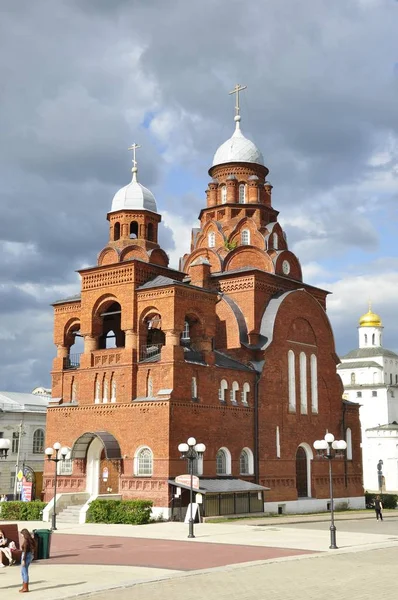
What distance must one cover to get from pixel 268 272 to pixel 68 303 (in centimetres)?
1099

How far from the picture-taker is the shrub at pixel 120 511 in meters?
29.8

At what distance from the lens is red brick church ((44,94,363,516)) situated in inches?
1305

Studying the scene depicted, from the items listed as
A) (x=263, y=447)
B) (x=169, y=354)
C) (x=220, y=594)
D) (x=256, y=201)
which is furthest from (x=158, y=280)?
(x=220, y=594)

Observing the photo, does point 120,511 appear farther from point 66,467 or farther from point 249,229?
point 249,229


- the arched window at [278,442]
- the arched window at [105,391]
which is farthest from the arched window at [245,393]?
the arched window at [105,391]

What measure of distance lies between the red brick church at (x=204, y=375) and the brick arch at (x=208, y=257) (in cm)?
9

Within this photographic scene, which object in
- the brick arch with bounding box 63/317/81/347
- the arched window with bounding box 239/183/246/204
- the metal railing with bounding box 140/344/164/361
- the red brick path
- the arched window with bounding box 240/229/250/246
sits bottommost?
the red brick path

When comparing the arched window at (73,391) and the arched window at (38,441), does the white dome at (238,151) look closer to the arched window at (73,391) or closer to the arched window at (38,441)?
the arched window at (73,391)

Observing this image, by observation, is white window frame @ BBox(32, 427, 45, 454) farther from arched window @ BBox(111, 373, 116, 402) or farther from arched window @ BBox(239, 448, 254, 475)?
arched window @ BBox(239, 448, 254, 475)

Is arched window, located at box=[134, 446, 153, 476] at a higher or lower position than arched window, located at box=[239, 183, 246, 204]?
lower

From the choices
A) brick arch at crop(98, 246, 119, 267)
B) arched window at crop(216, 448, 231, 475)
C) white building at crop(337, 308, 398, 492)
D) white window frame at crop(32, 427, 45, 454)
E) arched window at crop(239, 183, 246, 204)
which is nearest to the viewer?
arched window at crop(216, 448, 231, 475)

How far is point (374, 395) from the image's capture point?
86125 mm

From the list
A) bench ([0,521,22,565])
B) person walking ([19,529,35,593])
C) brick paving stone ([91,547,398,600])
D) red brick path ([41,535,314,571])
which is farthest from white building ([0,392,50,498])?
person walking ([19,529,35,593])

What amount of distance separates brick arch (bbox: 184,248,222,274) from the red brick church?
9cm
